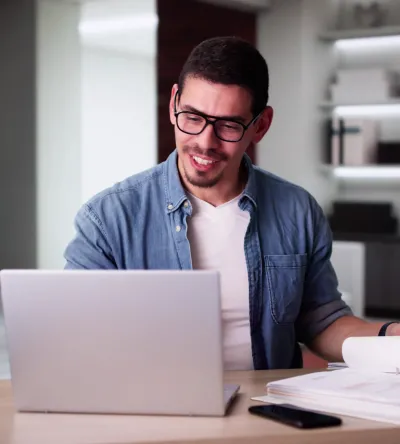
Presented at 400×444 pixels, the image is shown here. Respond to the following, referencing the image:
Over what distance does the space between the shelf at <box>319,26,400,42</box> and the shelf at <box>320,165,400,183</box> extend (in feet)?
2.97

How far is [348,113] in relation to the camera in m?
6.65


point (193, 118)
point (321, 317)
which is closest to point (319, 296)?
point (321, 317)

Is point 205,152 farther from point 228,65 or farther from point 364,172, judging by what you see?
point 364,172

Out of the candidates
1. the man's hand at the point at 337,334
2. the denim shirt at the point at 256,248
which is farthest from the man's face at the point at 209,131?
the man's hand at the point at 337,334

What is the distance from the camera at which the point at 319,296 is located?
2.31 m

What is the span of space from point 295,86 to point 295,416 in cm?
503

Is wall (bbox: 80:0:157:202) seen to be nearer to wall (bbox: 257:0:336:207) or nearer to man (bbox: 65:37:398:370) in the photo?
wall (bbox: 257:0:336:207)

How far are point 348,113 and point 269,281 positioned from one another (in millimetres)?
4625

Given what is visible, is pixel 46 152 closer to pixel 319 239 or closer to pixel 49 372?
pixel 319 239

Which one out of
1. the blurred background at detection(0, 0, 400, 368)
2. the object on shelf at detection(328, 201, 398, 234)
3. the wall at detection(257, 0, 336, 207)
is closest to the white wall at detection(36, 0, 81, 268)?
the blurred background at detection(0, 0, 400, 368)

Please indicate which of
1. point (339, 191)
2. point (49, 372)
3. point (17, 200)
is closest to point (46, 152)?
point (17, 200)

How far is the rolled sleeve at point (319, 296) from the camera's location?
229 centimetres

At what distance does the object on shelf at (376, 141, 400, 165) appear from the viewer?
636 cm

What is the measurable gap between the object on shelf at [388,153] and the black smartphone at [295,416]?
4.95 m
